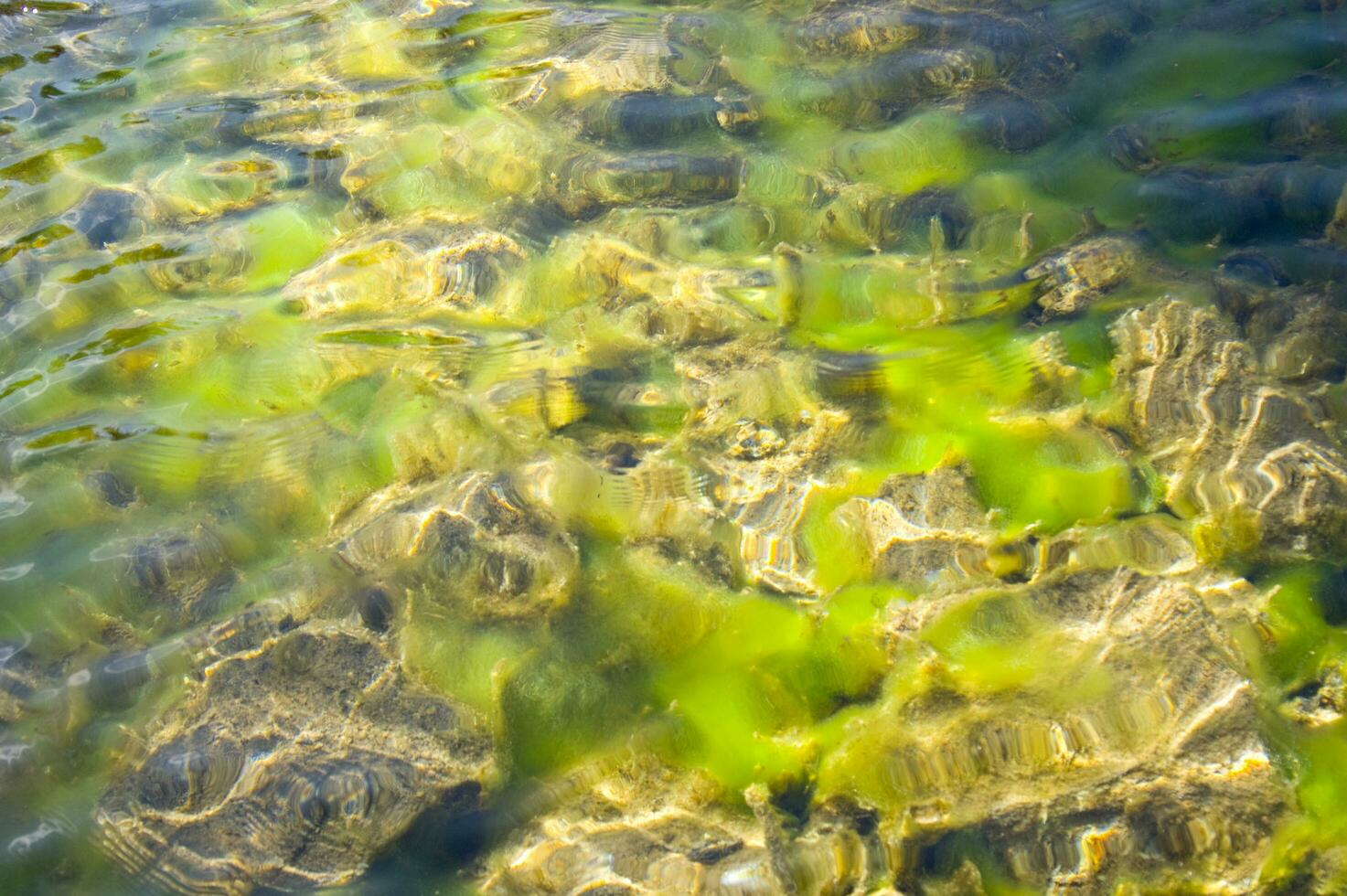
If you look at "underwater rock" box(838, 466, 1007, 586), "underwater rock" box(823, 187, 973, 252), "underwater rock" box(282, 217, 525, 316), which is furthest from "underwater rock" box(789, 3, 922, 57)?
"underwater rock" box(838, 466, 1007, 586)

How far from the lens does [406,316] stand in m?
3.54

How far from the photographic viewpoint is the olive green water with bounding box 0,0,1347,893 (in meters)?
2.24

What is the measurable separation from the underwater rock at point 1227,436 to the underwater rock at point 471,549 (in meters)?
1.82

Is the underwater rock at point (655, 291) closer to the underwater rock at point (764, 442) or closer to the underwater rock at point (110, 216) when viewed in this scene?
the underwater rock at point (764, 442)

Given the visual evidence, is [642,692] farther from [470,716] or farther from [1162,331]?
[1162,331]

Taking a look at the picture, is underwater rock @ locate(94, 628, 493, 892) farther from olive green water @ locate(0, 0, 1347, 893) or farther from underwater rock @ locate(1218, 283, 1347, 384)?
underwater rock @ locate(1218, 283, 1347, 384)

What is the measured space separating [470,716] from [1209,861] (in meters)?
1.82

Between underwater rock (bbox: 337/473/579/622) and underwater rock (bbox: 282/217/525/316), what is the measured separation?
1.00 m

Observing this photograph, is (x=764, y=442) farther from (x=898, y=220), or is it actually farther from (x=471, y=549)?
(x=898, y=220)

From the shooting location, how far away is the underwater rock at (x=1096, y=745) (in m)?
2.07

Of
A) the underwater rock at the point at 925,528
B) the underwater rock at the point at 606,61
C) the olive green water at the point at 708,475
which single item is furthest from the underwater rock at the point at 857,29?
the underwater rock at the point at 925,528

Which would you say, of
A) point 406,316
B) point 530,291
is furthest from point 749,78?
point 406,316

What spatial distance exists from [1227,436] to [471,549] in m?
2.29

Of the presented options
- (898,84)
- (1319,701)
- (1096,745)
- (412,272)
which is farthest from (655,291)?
(1319,701)
